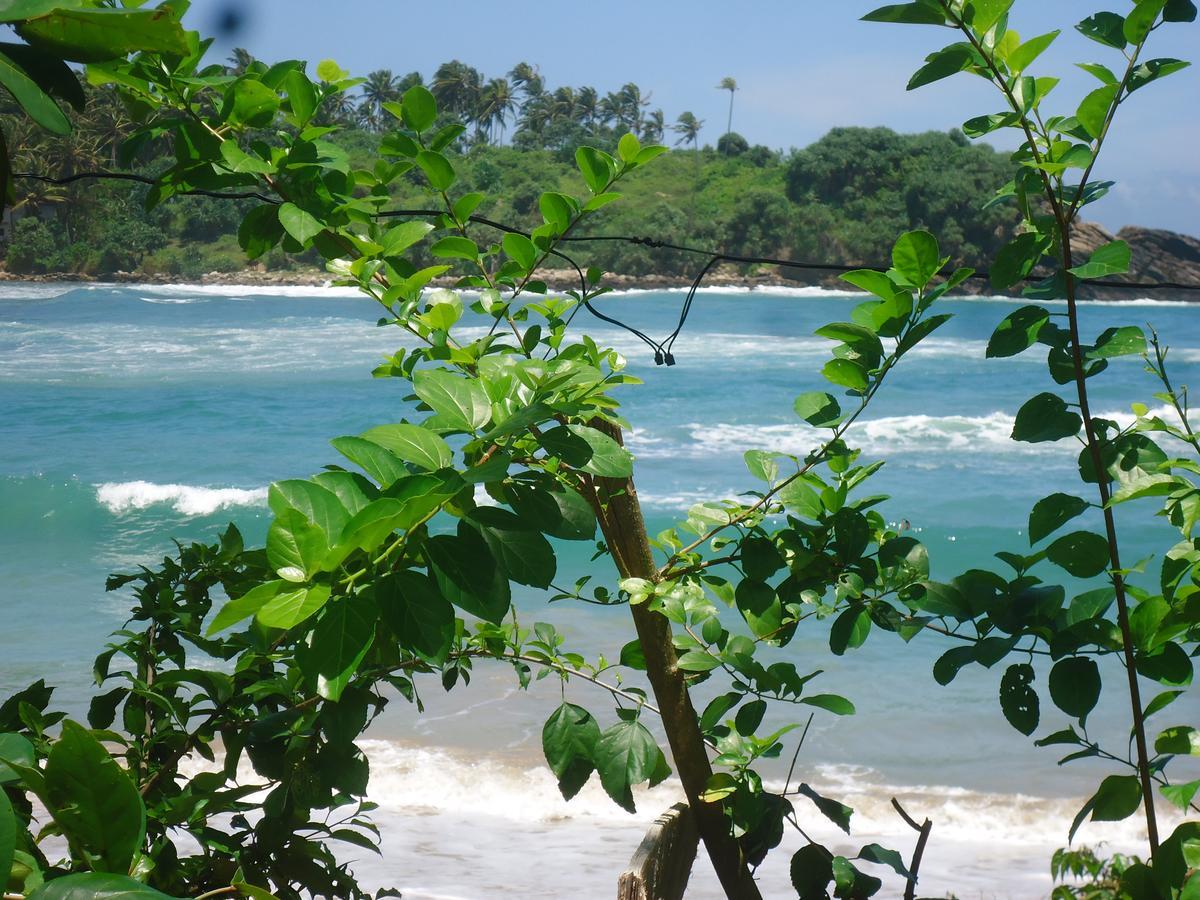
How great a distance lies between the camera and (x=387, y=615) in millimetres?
470

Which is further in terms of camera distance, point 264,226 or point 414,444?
point 264,226

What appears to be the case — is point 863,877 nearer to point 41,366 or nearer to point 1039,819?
point 1039,819

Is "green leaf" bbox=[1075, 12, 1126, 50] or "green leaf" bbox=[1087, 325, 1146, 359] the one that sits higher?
"green leaf" bbox=[1075, 12, 1126, 50]

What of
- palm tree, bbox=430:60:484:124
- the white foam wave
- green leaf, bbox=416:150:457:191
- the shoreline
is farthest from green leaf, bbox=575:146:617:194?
palm tree, bbox=430:60:484:124

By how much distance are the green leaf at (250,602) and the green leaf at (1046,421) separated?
0.56 m

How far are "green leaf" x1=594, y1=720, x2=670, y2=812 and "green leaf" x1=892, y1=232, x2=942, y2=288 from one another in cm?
42

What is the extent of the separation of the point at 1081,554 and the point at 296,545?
2.00 feet

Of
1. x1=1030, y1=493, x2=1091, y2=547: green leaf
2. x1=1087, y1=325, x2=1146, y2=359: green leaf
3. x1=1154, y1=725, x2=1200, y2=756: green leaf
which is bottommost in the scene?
x1=1154, y1=725, x2=1200, y2=756: green leaf

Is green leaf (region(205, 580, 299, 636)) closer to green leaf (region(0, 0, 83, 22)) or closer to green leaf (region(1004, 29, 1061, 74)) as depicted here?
green leaf (region(0, 0, 83, 22))

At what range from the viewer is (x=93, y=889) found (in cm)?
28

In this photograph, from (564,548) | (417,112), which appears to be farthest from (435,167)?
(564,548)

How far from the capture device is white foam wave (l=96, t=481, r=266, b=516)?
10016 mm

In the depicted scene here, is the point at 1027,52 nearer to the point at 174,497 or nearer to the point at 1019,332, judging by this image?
the point at 1019,332

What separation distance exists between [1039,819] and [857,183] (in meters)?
47.7
